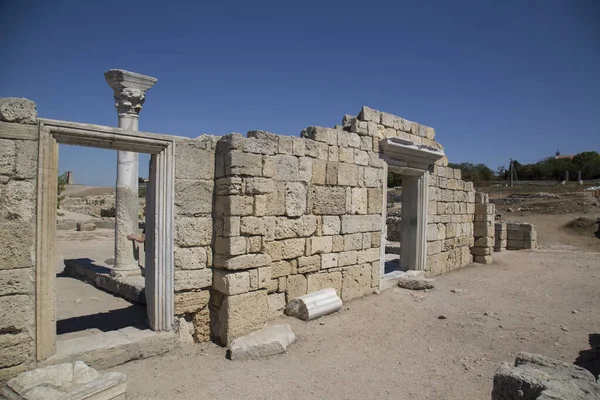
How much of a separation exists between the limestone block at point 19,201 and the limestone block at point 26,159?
0.07 metres

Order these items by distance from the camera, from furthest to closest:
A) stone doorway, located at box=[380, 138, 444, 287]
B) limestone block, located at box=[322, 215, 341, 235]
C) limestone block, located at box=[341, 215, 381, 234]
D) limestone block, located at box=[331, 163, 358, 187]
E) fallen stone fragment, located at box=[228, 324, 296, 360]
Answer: stone doorway, located at box=[380, 138, 444, 287], limestone block, located at box=[341, 215, 381, 234], limestone block, located at box=[331, 163, 358, 187], limestone block, located at box=[322, 215, 341, 235], fallen stone fragment, located at box=[228, 324, 296, 360]

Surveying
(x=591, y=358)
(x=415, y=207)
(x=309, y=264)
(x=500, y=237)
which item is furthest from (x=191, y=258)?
(x=500, y=237)

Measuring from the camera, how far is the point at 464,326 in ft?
18.6

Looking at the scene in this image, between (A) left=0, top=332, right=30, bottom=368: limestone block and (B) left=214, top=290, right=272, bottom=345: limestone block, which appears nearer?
(A) left=0, top=332, right=30, bottom=368: limestone block

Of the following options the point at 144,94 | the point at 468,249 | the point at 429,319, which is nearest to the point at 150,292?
the point at 429,319

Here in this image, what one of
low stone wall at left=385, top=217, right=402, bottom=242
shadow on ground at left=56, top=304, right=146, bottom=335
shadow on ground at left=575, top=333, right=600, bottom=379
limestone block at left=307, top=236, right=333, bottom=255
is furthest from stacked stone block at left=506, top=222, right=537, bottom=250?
shadow on ground at left=56, top=304, right=146, bottom=335

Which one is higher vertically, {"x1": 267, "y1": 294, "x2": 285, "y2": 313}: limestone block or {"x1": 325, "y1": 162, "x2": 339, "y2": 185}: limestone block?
{"x1": 325, "y1": 162, "x2": 339, "y2": 185}: limestone block

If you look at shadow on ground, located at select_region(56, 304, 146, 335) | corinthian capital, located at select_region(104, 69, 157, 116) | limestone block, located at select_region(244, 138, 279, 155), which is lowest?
shadow on ground, located at select_region(56, 304, 146, 335)

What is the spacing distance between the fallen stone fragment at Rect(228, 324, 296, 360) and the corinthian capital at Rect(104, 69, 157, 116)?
17.3 feet

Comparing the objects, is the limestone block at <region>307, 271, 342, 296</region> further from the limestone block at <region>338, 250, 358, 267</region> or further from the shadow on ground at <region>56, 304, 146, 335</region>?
the shadow on ground at <region>56, 304, 146, 335</region>

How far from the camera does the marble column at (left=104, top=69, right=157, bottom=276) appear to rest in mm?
7602

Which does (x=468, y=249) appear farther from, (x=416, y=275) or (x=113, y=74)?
(x=113, y=74)

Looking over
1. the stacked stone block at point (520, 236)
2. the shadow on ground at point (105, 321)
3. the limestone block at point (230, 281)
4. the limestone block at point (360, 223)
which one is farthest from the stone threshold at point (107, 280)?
the stacked stone block at point (520, 236)

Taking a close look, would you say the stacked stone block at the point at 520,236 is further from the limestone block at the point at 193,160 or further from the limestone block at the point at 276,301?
the limestone block at the point at 193,160
